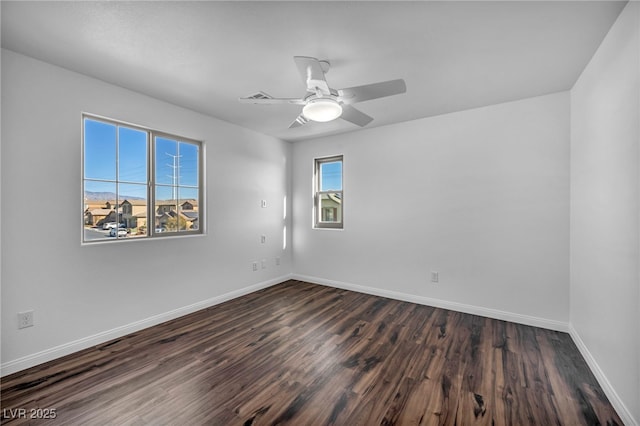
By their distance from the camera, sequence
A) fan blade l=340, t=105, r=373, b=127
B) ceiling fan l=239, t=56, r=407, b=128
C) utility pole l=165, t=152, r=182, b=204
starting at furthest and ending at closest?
utility pole l=165, t=152, r=182, b=204 → fan blade l=340, t=105, r=373, b=127 → ceiling fan l=239, t=56, r=407, b=128

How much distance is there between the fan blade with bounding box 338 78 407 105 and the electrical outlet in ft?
9.88

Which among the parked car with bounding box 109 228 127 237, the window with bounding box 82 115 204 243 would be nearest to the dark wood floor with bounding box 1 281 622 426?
the parked car with bounding box 109 228 127 237

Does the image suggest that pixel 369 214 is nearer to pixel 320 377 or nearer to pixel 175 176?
pixel 320 377

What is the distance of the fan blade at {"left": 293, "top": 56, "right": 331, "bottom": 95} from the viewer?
Answer: 1687mm

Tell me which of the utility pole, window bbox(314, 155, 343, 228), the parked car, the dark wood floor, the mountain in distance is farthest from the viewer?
Result: window bbox(314, 155, 343, 228)

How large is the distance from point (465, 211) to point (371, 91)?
2.13 m

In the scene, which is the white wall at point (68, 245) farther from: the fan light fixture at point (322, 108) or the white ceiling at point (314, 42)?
the fan light fixture at point (322, 108)

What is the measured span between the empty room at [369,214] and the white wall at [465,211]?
23mm

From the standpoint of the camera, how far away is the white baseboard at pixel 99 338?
6.79ft

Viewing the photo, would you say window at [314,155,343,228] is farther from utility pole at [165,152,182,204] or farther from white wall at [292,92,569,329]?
utility pole at [165,152,182,204]

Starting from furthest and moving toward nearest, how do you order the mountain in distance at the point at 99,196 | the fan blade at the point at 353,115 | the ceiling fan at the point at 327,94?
the mountain in distance at the point at 99,196
the fan blade at the point at 353,115
the ceiling fan at the point at 327,94

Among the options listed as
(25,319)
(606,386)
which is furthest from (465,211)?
(25,319)

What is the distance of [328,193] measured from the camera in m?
4.56

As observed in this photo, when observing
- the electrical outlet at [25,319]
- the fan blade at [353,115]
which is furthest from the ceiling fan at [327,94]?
the electrical outlet at [25,319]
